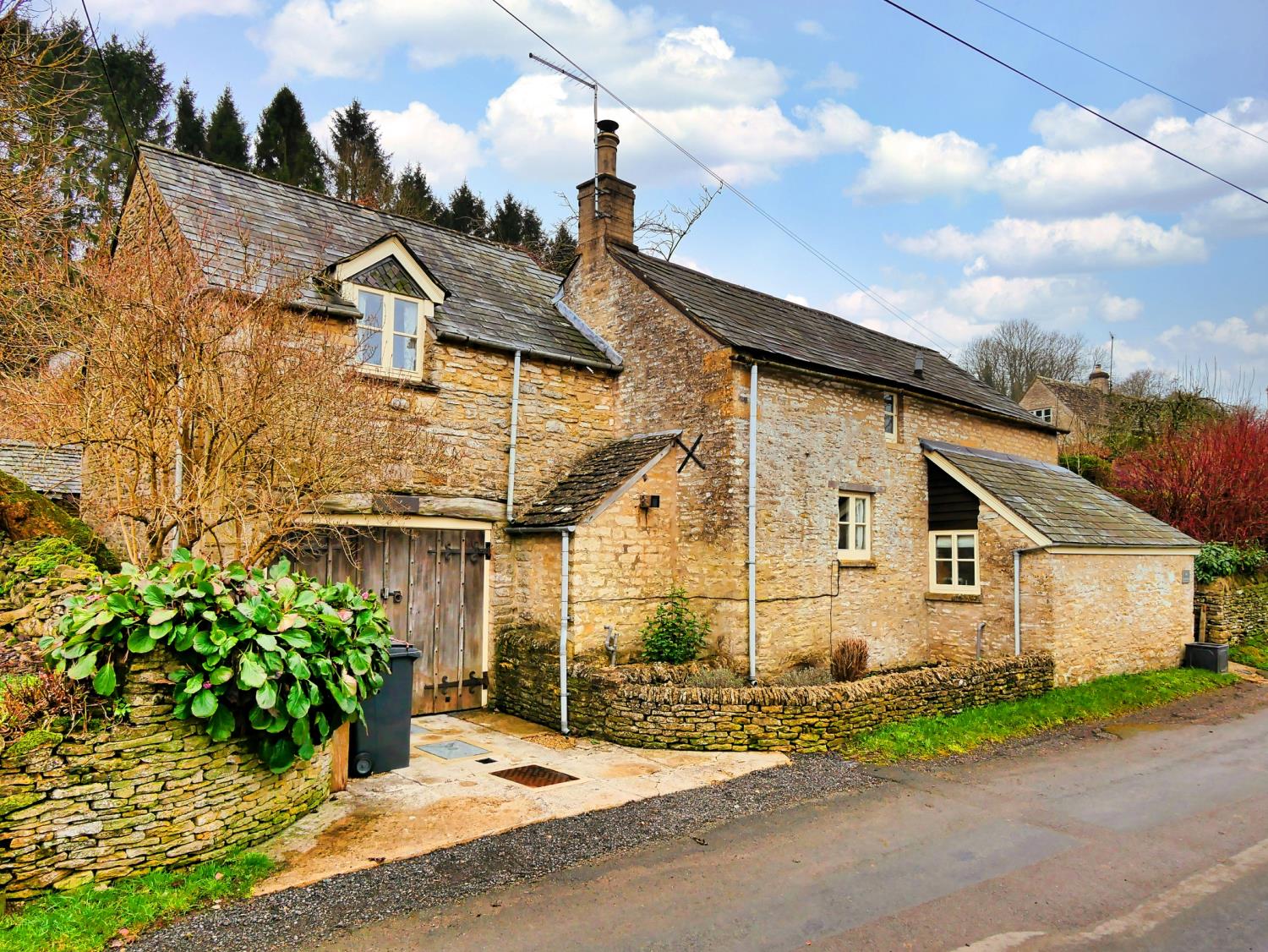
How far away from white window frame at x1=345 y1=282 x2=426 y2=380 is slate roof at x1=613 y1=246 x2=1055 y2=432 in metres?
4.04

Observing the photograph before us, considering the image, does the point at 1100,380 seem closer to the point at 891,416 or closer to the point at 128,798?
the point at 891,416

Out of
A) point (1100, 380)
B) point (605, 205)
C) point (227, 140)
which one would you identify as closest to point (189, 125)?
point (227, 140)

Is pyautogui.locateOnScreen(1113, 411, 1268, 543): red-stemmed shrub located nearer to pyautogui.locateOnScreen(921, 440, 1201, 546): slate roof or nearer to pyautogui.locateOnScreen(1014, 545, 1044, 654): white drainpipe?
pyautogui.locateOnScreen(921, 440, 1201, 546): slate roof

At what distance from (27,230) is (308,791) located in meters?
5.75

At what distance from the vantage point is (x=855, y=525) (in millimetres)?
13781

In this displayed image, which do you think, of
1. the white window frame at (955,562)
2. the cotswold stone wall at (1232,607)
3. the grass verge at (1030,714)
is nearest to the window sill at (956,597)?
the white window frame at (955,562)

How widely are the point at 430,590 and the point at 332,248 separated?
5539 millimetres

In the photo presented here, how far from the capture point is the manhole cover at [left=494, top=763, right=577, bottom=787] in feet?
28.0

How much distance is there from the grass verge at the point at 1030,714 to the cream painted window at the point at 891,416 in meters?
5.14

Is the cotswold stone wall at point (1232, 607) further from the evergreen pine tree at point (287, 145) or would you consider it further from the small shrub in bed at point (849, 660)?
the evergreen pine tree at point (287, 145)

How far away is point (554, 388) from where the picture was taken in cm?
1298

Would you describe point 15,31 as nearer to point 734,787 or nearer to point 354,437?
point 354,437

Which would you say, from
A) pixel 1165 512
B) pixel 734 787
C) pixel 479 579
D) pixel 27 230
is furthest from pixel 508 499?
pixel 1165 512

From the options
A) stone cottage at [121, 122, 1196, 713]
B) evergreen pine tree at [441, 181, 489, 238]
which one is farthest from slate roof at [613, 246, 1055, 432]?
evergreen pine tree at [441, 181, 489, 238]
